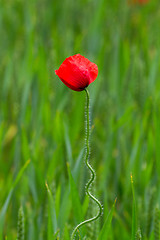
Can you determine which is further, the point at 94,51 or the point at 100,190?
the point at 94,51

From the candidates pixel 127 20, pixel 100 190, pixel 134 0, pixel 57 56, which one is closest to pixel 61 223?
pixel 100 190

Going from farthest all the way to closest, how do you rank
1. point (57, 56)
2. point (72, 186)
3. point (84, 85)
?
point (57, 56), point (72, 186), point (84, 85)

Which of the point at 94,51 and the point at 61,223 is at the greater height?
the point at 94,51

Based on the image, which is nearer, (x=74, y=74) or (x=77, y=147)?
(x=74, y=74)

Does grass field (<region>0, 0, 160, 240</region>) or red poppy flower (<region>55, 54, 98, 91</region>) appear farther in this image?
grass field (<region>0, 0, 160, 240</region>)

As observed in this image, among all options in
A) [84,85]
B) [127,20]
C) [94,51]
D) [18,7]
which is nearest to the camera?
[84,85]

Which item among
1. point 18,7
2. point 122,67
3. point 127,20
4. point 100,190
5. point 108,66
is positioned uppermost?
point 18,7

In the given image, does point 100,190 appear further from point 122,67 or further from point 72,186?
point 122,67

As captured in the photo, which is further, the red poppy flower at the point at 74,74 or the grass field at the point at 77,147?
the grass field at the point at 77,147
